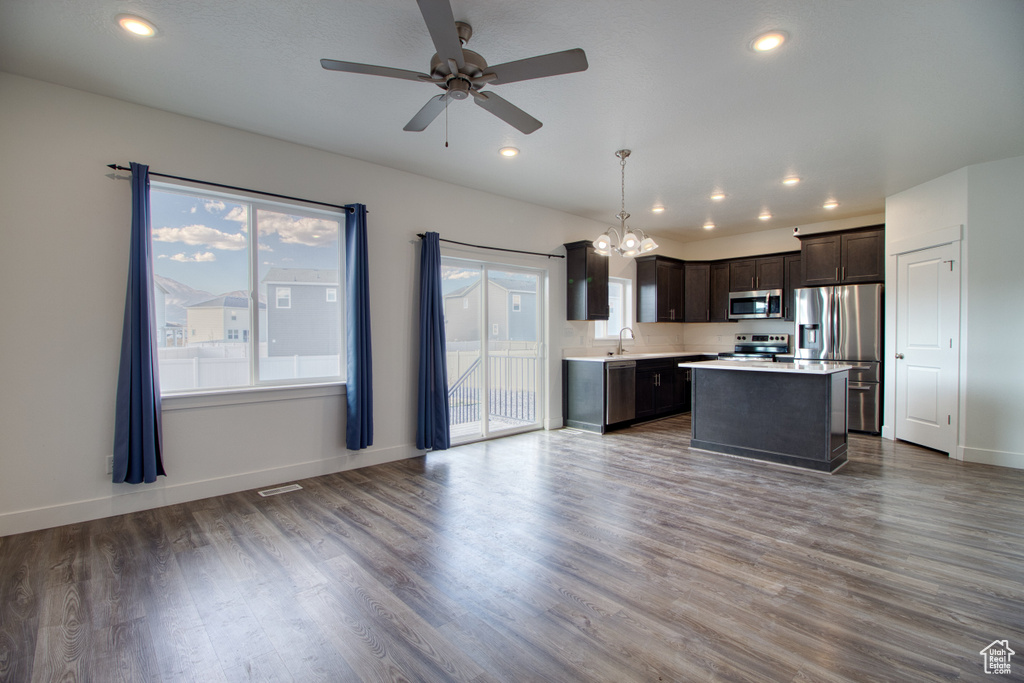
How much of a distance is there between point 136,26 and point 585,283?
466 cm

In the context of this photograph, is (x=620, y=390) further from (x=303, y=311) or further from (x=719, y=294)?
(x=303, y=311)

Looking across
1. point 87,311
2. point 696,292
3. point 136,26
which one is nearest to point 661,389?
point 696,292

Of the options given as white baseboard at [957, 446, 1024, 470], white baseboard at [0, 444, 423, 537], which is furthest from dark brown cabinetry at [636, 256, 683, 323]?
white baseboard at [0, 444, 423, 537]

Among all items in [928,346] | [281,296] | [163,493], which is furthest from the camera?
[928,346]

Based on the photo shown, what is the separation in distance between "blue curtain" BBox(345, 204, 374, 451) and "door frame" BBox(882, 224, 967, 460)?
18.5 feet

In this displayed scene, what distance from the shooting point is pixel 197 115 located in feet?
11.1

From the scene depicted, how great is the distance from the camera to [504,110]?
2566 millimetres

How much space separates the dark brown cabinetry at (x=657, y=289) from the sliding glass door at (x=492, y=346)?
7.23ft

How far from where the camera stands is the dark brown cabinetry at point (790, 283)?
6664 millimetres

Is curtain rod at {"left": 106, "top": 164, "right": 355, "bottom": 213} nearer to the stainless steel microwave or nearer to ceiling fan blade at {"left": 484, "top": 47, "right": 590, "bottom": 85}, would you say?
ceiling fan blade at {"left": 484, "top": 47, "right": 590, "bottom": 85}

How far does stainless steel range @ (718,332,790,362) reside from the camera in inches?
273

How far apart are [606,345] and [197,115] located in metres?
5.36

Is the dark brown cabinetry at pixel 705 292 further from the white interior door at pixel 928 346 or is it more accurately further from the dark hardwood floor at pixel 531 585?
the dark hardwood floor at pixel 531 585

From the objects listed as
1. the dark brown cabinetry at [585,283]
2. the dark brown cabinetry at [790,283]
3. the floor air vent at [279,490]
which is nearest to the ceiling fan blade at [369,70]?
the floor air vent at [279,490]
